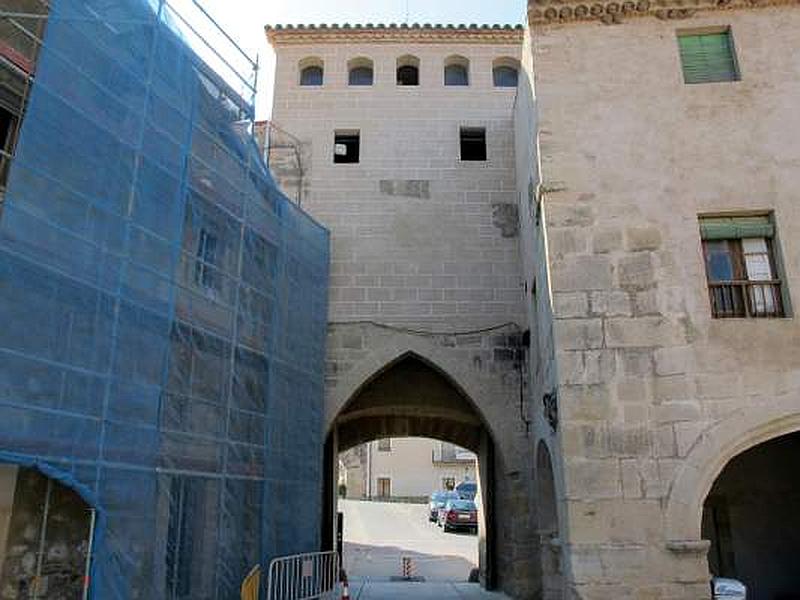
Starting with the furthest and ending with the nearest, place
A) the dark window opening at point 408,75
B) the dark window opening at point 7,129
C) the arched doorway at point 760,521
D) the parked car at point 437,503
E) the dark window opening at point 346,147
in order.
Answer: the parked car at point 437,503
the dark window opening at point 408,75
the dark window opening at point 346,147
the arched doorway at point 760,521
the dark window opening at point 7,129

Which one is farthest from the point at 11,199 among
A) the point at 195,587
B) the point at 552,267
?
the point at 552,267

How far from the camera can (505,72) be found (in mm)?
12117

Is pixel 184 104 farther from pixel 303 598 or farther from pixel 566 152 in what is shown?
pixel 303 598

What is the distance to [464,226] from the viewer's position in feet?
35.1

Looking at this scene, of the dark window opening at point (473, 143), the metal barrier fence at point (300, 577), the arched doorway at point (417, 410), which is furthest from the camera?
the dark window opening at point (473, 143)

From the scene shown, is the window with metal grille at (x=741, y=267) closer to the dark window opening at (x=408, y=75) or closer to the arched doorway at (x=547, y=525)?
the arched doorway at (x=547, y=525)

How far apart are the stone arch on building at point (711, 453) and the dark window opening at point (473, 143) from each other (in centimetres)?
643

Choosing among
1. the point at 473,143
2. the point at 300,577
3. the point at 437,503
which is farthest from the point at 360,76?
the point at 437,503

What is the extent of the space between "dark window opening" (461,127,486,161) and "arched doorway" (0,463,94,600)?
8.01m

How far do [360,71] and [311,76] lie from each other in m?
0.83

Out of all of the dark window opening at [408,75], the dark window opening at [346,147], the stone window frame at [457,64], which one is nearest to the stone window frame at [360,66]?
the dark window opening at [408,75]

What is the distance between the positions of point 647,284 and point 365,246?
4.79 meters

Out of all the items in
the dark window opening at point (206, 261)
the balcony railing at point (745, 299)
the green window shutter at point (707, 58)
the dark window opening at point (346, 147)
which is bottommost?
the balcony railing at point (745, 299)

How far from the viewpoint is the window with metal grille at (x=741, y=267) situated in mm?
6688
